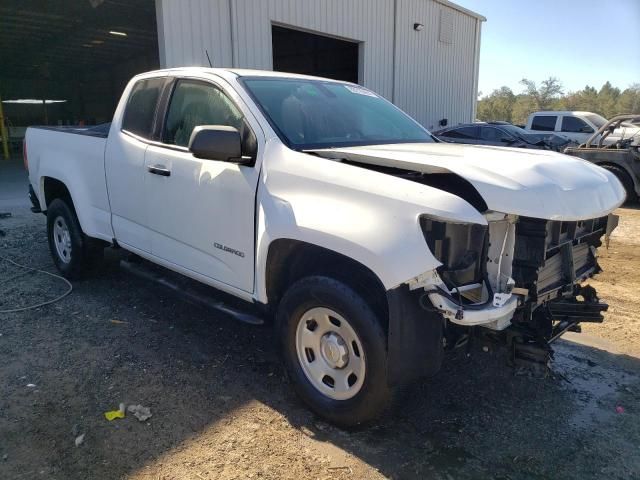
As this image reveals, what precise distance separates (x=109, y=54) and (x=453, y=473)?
26290 mm

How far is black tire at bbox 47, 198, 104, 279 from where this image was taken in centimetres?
519

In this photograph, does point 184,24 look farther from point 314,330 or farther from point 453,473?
point 453,473

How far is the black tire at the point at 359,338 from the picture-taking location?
8.79 ft

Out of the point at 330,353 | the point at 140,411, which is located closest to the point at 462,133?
the point at 330,353

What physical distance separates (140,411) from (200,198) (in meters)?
1.43

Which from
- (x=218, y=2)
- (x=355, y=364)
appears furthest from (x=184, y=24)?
(x=355, y=364)

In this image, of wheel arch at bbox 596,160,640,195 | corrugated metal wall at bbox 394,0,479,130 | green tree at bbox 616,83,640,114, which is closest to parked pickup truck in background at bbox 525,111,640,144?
corrugated metal wall at bbox 394,0,479,130

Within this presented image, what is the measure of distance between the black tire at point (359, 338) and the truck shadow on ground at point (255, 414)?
0.15 meters

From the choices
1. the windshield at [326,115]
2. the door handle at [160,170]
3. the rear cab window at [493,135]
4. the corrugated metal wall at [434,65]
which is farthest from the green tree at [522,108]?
the door handle at [160,170]

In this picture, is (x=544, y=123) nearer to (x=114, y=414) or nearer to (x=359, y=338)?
(x=359, y=338)

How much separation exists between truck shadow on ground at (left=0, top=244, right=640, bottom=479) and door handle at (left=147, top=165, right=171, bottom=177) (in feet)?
4.46

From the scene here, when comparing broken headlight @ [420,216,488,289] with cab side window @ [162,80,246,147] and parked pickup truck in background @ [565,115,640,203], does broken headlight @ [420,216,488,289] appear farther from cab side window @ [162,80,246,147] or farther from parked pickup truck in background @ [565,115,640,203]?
parked pickup truck in background @ [565,115,640,203]

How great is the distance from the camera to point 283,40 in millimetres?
18609

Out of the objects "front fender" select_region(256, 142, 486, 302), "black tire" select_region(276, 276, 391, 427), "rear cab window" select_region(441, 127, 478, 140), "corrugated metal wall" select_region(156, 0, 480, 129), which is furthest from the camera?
"rear cab window" select_region(441, 127, 478, 140)
